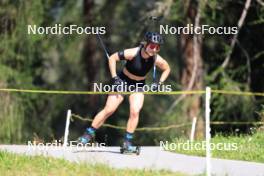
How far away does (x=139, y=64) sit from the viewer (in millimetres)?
12414

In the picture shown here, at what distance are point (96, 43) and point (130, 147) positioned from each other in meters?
16.9

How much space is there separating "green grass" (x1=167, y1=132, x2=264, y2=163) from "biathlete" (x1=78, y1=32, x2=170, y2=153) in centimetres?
110

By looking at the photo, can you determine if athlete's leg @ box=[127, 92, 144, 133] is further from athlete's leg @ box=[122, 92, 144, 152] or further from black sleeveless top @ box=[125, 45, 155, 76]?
black sleeveless top @ box=[125, 45, 155, 76]

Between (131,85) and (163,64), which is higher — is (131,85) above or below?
below

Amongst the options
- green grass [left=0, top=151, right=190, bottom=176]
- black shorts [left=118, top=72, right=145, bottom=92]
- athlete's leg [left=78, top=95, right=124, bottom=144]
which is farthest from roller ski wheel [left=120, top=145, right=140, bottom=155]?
green grass [left=0, top=151, right=190, bottom=176]

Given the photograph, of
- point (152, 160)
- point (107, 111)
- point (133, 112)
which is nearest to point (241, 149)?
point (152, 160)

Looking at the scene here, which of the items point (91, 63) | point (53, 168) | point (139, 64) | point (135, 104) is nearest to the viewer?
point (53, 168)

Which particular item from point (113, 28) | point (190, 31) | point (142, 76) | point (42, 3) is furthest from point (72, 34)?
point (142, 76)

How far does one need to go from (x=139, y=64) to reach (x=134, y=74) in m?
0.19

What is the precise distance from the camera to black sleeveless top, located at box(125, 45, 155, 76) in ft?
40.7

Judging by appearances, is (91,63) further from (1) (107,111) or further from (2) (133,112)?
(2) (133,112)

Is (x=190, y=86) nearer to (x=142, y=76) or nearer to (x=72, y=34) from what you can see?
(x=72, y=34)

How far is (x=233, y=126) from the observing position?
890 inches

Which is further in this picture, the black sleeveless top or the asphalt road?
the black sleeveless top
